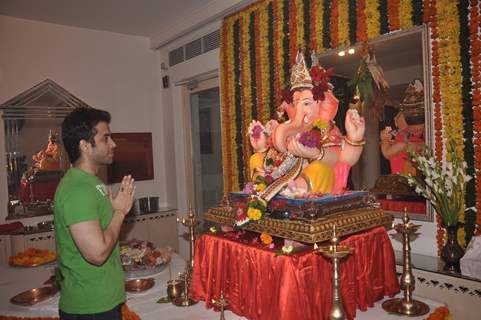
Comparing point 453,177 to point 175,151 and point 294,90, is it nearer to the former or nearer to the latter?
point 294,90

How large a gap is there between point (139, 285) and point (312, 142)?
1.59m

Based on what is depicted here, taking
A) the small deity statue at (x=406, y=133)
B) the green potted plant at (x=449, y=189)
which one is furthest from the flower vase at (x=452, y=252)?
the small deity statue at (x=406, y=133)

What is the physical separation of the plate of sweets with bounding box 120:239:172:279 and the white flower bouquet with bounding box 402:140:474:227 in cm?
207

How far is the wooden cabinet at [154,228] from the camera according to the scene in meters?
5.25

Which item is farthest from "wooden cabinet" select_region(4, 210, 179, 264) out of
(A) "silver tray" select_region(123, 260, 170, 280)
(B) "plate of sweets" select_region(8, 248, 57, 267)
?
(A) "silver tray" select_region(123, 260, 170, 280)

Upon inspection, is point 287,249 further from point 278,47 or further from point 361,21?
point 278,47

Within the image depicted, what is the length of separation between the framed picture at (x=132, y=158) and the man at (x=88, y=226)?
3706mm

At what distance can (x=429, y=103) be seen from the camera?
2799mm

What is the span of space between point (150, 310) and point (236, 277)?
0.61 metres

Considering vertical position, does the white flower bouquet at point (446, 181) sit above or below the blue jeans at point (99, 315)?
above

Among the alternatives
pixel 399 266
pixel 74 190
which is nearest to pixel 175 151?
pixel 399 266

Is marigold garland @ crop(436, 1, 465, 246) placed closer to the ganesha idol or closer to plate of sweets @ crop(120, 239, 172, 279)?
the ganesha idol

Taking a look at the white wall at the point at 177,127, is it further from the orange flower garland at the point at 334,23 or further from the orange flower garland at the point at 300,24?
the orange flower garland at the point at 334,23

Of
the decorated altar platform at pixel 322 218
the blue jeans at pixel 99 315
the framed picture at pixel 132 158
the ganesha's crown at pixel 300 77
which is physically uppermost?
the ganesha's crown at pixel 300 77
